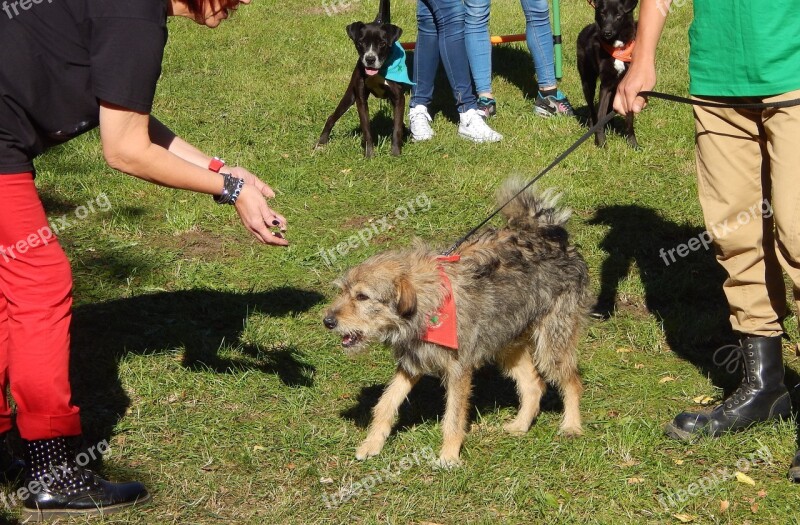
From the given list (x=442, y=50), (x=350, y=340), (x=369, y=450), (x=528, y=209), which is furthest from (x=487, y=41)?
(x=369, y=450)

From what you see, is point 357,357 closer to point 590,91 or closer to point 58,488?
point 58,488

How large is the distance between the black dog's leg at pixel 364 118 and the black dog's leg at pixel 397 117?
0.65ft

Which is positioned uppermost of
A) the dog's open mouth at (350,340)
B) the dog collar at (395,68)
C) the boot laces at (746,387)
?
the dog's open mouth at (350,340)

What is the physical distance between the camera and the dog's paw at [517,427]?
4.32 meters

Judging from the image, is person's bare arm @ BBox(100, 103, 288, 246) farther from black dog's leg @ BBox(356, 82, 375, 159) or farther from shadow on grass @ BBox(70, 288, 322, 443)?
black dog's leg @ BBox(356, 82, 375, 159)

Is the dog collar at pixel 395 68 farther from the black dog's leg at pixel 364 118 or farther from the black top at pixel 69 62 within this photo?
the black top at pixel 69 62

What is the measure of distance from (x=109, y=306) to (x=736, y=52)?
358 centimetres

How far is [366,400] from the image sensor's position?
14.9 ft

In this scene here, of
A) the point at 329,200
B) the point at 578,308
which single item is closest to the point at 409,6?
the point at 329,200

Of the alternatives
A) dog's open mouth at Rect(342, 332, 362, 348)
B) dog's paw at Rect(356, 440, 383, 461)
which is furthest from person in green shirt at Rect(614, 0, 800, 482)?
dog's open mouth at Rect(342, 332, 362, 348)

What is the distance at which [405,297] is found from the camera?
12.2 ft

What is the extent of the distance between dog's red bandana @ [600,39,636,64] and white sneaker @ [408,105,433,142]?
1.66m

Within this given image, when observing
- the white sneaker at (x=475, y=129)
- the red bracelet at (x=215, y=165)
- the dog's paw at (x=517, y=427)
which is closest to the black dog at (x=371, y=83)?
the white sneaker at (x=475, y=129)

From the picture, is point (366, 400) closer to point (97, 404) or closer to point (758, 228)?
point (97, 404)
